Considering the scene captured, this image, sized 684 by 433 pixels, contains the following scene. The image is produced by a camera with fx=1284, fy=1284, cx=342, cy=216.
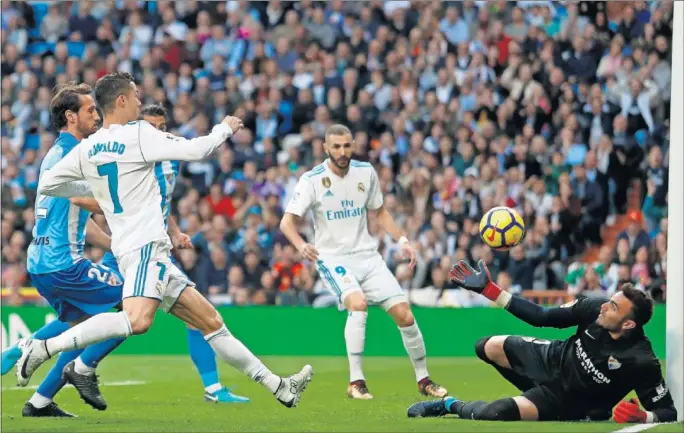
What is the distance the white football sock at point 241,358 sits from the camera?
8578mm

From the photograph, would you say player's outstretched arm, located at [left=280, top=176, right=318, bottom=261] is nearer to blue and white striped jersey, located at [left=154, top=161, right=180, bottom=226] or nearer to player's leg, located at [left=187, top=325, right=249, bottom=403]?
blue and white striped jersey, located at [left=154, top=161, right=180, bottom=226]

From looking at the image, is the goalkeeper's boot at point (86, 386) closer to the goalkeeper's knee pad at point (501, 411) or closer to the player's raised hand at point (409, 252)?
the player's raised hand at point (409, 252)

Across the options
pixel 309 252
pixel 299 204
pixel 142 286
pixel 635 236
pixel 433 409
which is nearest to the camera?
pixel 142 286

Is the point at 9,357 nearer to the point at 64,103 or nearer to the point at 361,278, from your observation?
the point at 64,103

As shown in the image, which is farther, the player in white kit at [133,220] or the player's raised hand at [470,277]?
the player's raised hand at [470,277]

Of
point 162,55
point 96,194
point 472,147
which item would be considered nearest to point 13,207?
point 162,55

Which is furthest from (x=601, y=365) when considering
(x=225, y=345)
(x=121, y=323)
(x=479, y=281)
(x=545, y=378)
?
(x=121, y=323)

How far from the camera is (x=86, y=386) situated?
9.95 metres

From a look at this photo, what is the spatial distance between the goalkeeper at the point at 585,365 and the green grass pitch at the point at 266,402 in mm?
214

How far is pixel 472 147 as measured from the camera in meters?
19.6

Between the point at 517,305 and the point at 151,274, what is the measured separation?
2417mm

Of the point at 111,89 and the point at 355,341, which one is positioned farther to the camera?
the point at 355,341

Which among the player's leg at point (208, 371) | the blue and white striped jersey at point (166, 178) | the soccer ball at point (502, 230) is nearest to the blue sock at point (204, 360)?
the player's leg at point (208, 371)

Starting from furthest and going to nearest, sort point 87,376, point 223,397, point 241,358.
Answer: point 223,397
point 87,376
point 241,358
